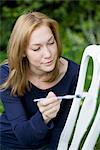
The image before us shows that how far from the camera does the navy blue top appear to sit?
2676 mm

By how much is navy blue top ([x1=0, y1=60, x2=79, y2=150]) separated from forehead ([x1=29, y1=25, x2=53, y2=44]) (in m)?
0.32

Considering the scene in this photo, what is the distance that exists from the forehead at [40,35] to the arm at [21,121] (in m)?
0.33

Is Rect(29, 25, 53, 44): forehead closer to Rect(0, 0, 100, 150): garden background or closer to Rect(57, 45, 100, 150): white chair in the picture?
Rect(57, 45, 100, 150): white chair

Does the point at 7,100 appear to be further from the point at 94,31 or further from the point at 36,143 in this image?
the point at 94,31

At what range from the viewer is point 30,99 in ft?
9.44

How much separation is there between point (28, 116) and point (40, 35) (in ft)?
1.69

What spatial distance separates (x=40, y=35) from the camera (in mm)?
2602

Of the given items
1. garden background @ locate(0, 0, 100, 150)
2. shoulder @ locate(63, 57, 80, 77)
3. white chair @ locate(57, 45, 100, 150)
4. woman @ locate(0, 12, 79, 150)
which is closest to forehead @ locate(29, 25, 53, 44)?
woman @ locate(0, 12, 79, 150)

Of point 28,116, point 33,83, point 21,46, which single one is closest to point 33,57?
point 21,46

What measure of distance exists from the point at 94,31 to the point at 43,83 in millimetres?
5059

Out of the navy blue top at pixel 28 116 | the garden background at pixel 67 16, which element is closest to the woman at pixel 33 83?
the navy blue top at pixel 28 116

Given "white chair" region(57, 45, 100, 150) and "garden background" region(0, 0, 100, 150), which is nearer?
"white chair" region(57, 45, 100, 150)

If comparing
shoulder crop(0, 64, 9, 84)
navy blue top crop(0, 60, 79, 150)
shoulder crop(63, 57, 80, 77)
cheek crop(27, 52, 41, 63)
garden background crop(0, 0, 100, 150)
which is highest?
cheek crop(27, 52, 41, 63)

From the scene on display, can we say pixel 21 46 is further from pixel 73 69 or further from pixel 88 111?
pixel 88 111
